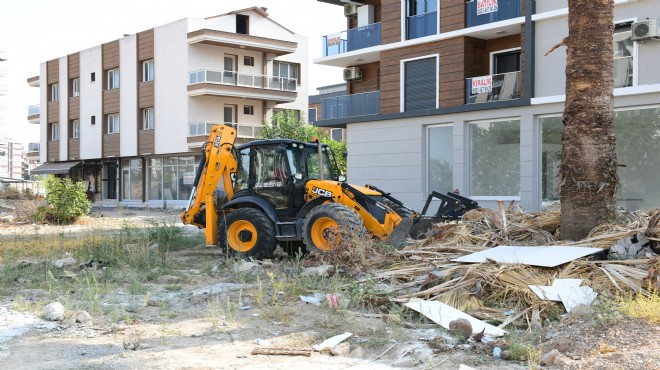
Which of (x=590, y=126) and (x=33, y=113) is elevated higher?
(x=33, y=113)

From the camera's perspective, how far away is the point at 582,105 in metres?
10.7

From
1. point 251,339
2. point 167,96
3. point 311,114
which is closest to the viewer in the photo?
point 251,339

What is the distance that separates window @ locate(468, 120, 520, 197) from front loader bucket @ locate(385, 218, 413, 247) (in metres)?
12.0

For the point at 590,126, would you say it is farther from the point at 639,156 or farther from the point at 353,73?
the point at 353,73

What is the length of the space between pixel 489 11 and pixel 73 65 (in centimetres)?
3835

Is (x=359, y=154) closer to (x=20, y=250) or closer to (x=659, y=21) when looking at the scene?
(x=659, y=21)

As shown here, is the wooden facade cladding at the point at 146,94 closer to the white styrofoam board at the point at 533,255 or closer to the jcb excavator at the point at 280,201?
the jcb excavator at the point at 280,201

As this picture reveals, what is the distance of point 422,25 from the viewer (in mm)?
27141

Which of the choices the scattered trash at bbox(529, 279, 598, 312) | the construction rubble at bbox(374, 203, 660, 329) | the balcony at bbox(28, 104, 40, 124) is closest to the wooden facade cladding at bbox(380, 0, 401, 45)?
the construction rubble at bbox(374, 203, 660, 329)

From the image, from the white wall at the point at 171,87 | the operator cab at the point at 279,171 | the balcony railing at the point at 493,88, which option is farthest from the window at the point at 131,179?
the operator cab at the point at 279,171

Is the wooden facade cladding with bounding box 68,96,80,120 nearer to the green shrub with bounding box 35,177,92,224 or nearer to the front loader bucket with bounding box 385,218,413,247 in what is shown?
the green shrub with bounding box 35,177,92,224

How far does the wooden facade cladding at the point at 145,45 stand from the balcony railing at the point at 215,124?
6854 millimetres

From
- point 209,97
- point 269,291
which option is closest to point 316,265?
point 269,291

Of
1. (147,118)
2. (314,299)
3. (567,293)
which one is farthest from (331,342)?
(147,118)
